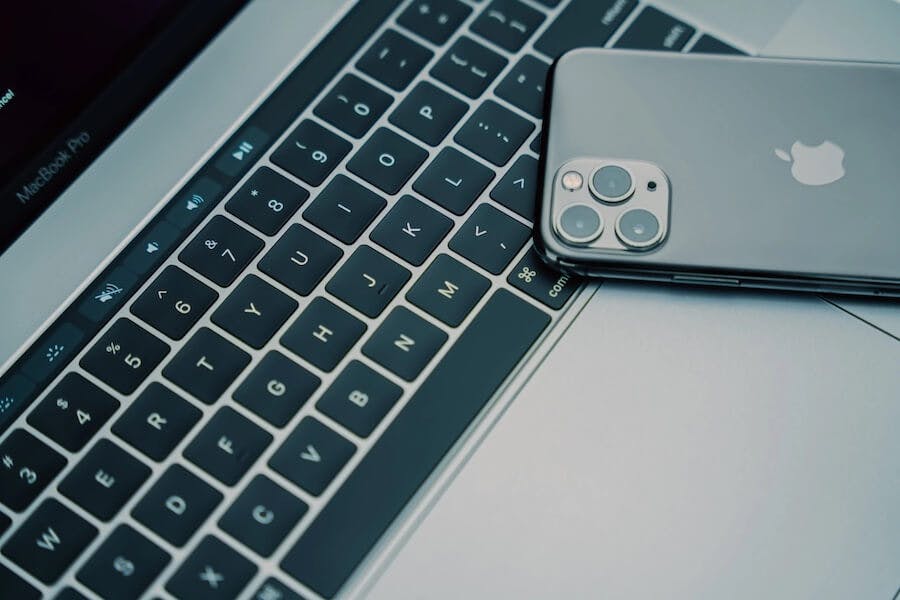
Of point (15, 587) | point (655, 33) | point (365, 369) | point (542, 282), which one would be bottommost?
point (15, 587)

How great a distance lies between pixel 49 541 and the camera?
54 centimetres

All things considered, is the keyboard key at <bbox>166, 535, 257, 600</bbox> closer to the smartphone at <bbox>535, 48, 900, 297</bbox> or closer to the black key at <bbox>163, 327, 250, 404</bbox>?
the black key at <bbox>163, 327, 250, 404</bbox>

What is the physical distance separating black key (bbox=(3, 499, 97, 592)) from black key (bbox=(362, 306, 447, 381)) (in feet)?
0.64

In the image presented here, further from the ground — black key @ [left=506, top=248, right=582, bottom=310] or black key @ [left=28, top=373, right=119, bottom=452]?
black key @ [left=506, top=248, right=582, bottom=310]

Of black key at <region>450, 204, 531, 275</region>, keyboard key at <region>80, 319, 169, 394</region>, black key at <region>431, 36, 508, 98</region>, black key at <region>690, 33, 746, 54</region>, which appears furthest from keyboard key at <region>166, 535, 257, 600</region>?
black key at <region>690, 33, 746, 54</region>

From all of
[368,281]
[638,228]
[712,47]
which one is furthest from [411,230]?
[712,47]

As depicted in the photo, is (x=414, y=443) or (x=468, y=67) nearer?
(x=414, y=443)

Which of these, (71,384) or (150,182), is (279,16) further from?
(71,384)

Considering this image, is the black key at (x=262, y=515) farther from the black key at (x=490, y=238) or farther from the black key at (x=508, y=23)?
the black key at (x=508, y=23)

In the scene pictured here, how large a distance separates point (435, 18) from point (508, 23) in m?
0.05

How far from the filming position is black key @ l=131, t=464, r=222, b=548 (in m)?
0.54

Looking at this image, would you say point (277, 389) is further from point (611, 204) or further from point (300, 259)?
point (611, 204)

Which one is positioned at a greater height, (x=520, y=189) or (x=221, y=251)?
(x=520, y=189)

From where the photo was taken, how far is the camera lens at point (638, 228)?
593 mm
